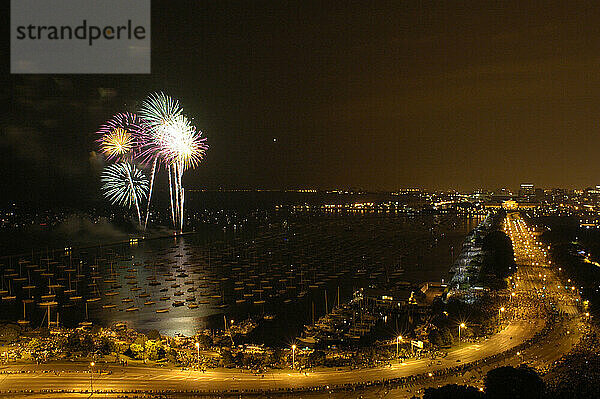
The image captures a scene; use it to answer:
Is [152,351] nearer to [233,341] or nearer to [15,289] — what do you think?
[233,341]

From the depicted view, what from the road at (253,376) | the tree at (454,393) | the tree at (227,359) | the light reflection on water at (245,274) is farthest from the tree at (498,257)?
the tree at (454,393)

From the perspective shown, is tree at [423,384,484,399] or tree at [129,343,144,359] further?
tree at [129,343,144,359]

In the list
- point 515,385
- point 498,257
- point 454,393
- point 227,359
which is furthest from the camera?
point 498,257

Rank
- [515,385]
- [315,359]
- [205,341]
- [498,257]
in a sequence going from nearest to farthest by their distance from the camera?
[515,385], [315,359], [205,341], [498,257]

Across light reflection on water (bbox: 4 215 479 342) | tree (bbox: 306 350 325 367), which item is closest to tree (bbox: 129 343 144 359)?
tree (bbox: 306 350 325 367)

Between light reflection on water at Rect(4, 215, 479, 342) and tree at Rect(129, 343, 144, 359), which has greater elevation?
tree at Rect(129, 343, 144, 359)

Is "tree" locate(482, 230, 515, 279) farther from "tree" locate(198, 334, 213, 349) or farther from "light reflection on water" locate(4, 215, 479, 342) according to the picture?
"tree" locate(198, 334, 213, 349)

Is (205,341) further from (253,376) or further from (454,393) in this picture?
(454,393)

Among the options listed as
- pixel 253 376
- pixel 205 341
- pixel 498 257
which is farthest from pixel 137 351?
pixel 498 257

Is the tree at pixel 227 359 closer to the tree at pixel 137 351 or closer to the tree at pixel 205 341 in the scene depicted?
the tree at pixel 205 341

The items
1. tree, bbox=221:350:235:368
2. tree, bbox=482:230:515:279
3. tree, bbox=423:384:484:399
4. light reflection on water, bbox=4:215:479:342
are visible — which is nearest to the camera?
tree, bbox=423:384:484:399
